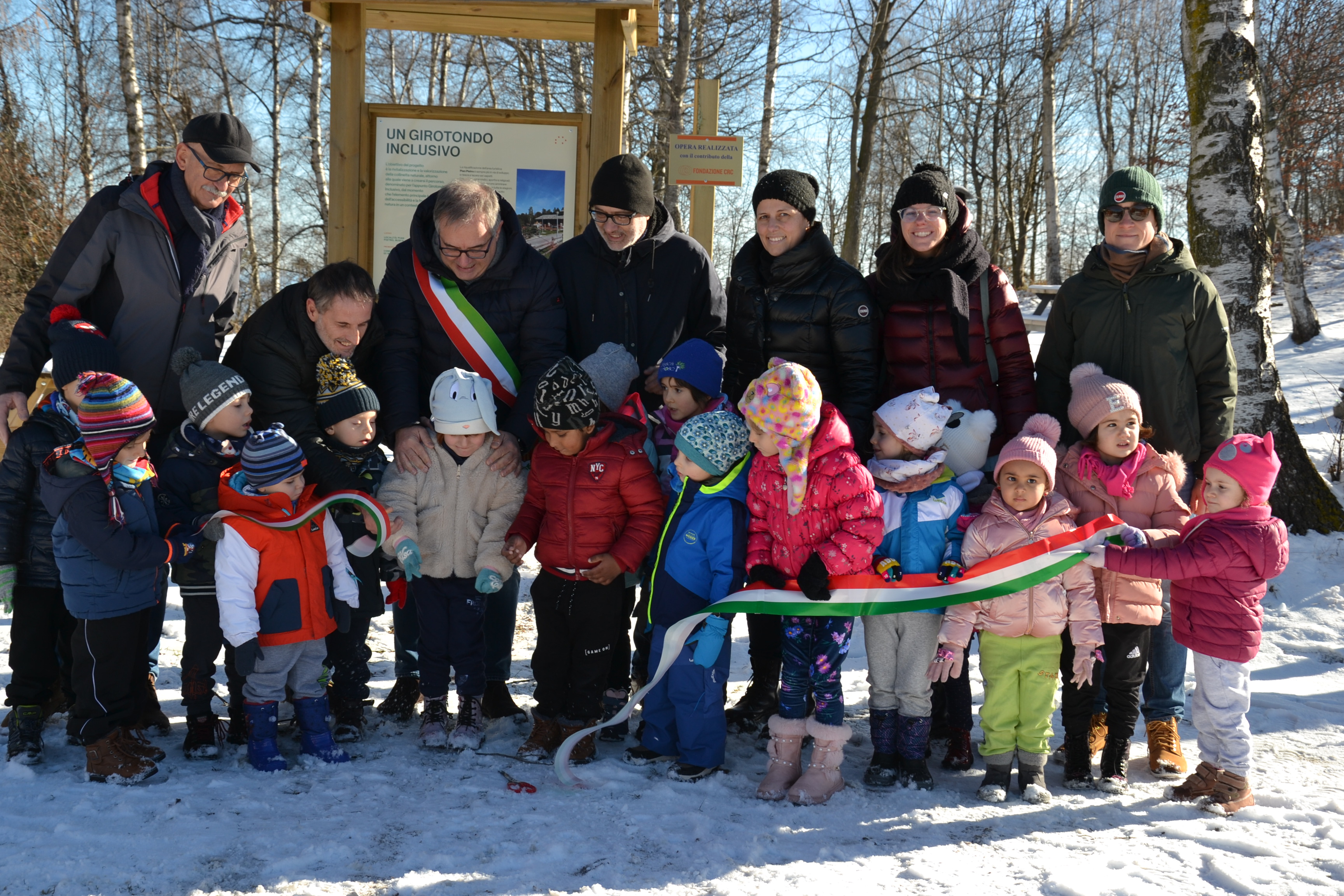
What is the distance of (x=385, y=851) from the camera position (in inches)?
112

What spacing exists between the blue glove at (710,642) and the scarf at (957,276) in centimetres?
145

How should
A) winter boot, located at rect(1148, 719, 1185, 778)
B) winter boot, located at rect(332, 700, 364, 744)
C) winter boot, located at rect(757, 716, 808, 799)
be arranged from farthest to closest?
winter boot, located at rect(332, 700, 364, 744) → winter boot, located at rect(1148, 719, 1185, 778) → winter boot, located at rect(757, 716, 808, 799)

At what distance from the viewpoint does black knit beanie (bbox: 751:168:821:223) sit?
3.72 m

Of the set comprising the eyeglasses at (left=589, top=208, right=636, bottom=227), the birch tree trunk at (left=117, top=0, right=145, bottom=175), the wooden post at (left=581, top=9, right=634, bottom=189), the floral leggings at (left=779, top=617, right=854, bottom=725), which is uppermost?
the birch tree trunk at (left=117, top=0, right=145, bottom=175)

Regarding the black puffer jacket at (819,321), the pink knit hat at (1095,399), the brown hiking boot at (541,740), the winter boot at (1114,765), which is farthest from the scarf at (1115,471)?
the brown hiking boot at (541,740)

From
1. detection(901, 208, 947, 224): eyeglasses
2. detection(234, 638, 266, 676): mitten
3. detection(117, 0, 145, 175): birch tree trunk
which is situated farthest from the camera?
detection(117, 0, 145, 175): birch tree trunk

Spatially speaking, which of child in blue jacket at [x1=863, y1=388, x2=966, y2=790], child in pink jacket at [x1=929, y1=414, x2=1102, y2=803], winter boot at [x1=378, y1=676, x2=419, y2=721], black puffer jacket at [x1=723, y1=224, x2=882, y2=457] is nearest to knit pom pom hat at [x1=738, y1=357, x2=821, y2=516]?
child in blue jacket at [x1=863, y1=388, x2=966, y2=790]

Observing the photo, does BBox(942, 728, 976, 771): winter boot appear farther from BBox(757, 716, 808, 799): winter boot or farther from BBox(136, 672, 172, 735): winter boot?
BBox(136, 672, 172, 735): winter boot

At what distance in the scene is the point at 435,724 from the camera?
3.71m

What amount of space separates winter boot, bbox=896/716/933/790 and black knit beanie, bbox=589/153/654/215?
2.39m

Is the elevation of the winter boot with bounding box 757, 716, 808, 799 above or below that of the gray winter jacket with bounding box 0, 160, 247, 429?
below

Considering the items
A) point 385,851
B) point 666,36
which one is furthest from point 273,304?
point 666,36

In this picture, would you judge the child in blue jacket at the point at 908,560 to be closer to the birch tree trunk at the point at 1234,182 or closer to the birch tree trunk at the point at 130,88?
the birch tree trunk at the point at 1234,182

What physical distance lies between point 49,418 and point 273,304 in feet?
3.00
